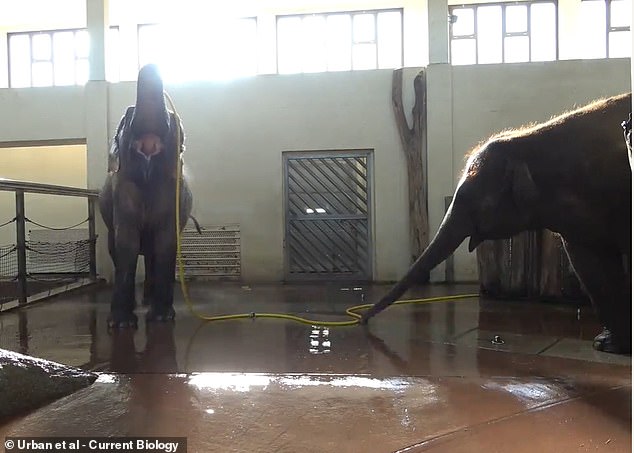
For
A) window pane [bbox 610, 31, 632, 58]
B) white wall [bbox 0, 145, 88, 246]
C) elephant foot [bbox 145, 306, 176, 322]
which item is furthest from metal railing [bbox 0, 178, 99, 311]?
window pane [bbox 610, 31, 632, 58]

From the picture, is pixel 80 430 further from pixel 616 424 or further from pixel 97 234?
pixel 97 234

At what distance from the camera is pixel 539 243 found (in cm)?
673

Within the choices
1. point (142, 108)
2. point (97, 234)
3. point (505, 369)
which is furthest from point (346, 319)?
point (97, 234)

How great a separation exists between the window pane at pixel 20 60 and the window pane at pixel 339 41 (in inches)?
251

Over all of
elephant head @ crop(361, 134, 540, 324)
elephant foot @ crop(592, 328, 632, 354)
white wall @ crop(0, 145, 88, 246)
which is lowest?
elephant foot @ crop(592, 328, 632, 354)

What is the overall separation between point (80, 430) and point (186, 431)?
46 cm

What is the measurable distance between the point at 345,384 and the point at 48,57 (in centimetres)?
1177

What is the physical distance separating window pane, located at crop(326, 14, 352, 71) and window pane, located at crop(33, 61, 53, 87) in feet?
19.1

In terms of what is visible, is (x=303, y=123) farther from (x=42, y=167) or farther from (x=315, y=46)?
(x=42, y=167)

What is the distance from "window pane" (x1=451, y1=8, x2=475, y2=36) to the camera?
11.3 m

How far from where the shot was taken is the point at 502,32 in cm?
1134

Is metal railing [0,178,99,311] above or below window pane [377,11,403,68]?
below

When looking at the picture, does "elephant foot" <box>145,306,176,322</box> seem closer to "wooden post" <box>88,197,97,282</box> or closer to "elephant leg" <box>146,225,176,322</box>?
"elephant leg" <box>146,225,176,322</box>

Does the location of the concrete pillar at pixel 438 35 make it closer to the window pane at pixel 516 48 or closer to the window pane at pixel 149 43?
the window pane at pixel 516 48
